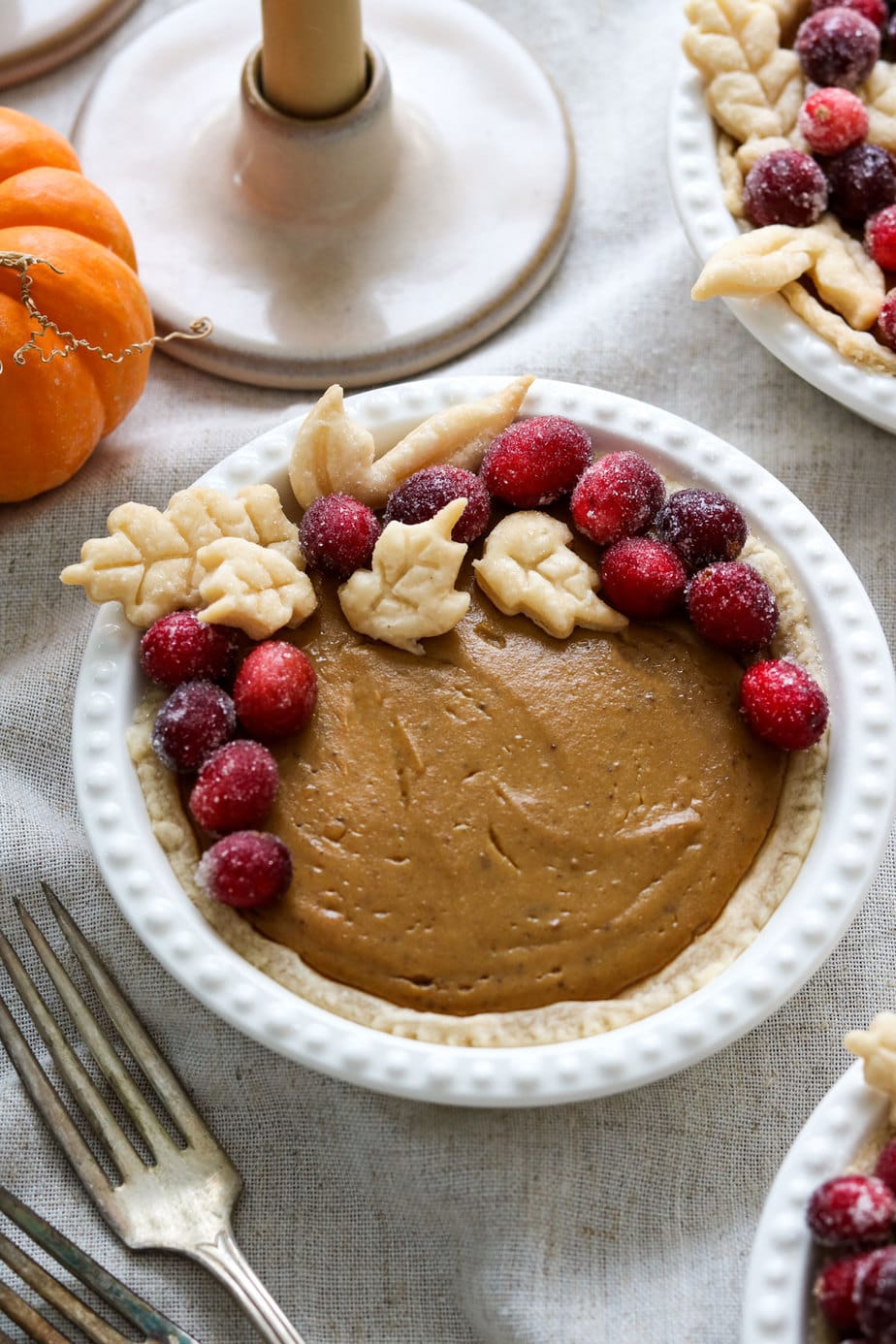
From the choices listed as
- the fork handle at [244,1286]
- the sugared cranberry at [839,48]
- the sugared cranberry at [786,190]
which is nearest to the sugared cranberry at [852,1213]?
the fork handle at [244,1286]

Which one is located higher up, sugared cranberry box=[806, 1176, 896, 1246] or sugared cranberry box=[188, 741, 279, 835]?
sugared cranberry box=[188, 741, 279, 835]

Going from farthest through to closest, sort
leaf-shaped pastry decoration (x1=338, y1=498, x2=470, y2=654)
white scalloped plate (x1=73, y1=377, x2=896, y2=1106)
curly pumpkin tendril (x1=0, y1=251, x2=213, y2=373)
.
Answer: curly pumpkin tendril (x1=0, y1=251, x2=213, y2=373) → leaf-shaped pastry decoration (x1=338, y1=498, x2=470, y2=654) → white scalloped plate (x1=73, y1=377, x2=896, y2=1106)

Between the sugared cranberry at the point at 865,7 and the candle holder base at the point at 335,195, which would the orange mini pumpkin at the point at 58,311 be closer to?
the candle holder base at the point at 335,195

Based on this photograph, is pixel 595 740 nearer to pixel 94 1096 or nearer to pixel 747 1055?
pixel 747 1055

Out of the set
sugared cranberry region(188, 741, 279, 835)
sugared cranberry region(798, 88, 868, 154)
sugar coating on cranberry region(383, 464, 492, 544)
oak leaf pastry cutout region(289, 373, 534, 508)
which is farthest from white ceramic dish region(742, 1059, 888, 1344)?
sugared cranberry region(798, 88, 868, 154)

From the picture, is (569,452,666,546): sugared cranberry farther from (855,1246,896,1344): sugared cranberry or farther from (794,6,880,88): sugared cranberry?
(855,1246,896,1344): sugared cranberry

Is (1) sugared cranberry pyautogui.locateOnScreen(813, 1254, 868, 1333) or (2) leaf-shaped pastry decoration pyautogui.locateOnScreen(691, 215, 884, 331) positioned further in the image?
(2) leaf-shaped pastry decoration pyautogui.locateOnScreen(691, 215, 884, 331)

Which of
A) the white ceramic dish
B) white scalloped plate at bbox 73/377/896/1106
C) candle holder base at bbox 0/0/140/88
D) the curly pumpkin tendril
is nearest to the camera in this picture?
the white ceramic dish
